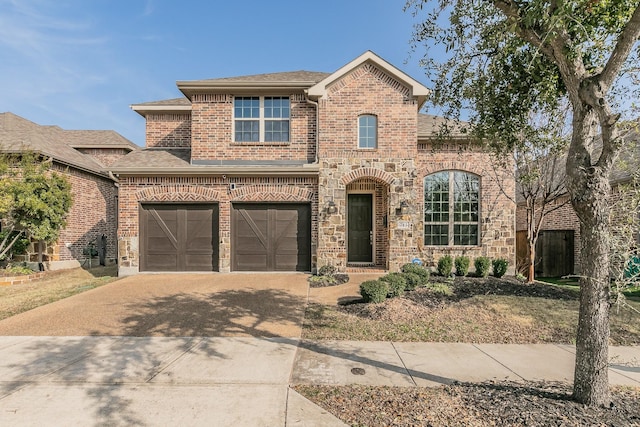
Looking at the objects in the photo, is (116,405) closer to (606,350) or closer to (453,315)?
(606,350)

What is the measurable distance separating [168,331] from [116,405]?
246 cm

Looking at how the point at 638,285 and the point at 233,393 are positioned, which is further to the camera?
the point at 233,393

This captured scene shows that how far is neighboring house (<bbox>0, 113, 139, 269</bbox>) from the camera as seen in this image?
12656 mm

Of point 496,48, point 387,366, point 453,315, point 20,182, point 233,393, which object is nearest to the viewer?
point 233,393

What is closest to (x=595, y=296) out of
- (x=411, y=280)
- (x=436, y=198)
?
(x=411, y=280)

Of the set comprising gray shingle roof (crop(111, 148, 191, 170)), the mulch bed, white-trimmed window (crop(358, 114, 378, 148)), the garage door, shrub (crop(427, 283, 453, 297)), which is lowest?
the mulch bed

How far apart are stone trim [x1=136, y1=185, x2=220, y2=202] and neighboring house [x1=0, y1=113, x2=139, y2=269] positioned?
1.35 metres

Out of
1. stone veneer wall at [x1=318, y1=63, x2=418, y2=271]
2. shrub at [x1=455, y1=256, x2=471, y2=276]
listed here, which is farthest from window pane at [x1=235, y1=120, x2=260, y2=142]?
shrub at [x1=455, y1=256, x2=471, y2=276]

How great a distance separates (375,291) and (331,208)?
13.9 feet

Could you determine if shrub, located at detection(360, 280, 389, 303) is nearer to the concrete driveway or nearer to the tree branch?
the concrete driveway

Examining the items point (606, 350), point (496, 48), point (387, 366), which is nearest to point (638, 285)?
point (606, 350)

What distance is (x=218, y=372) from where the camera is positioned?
4.29 m

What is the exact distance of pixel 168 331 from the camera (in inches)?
233

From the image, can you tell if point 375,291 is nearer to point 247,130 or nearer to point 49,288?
point 247,130
